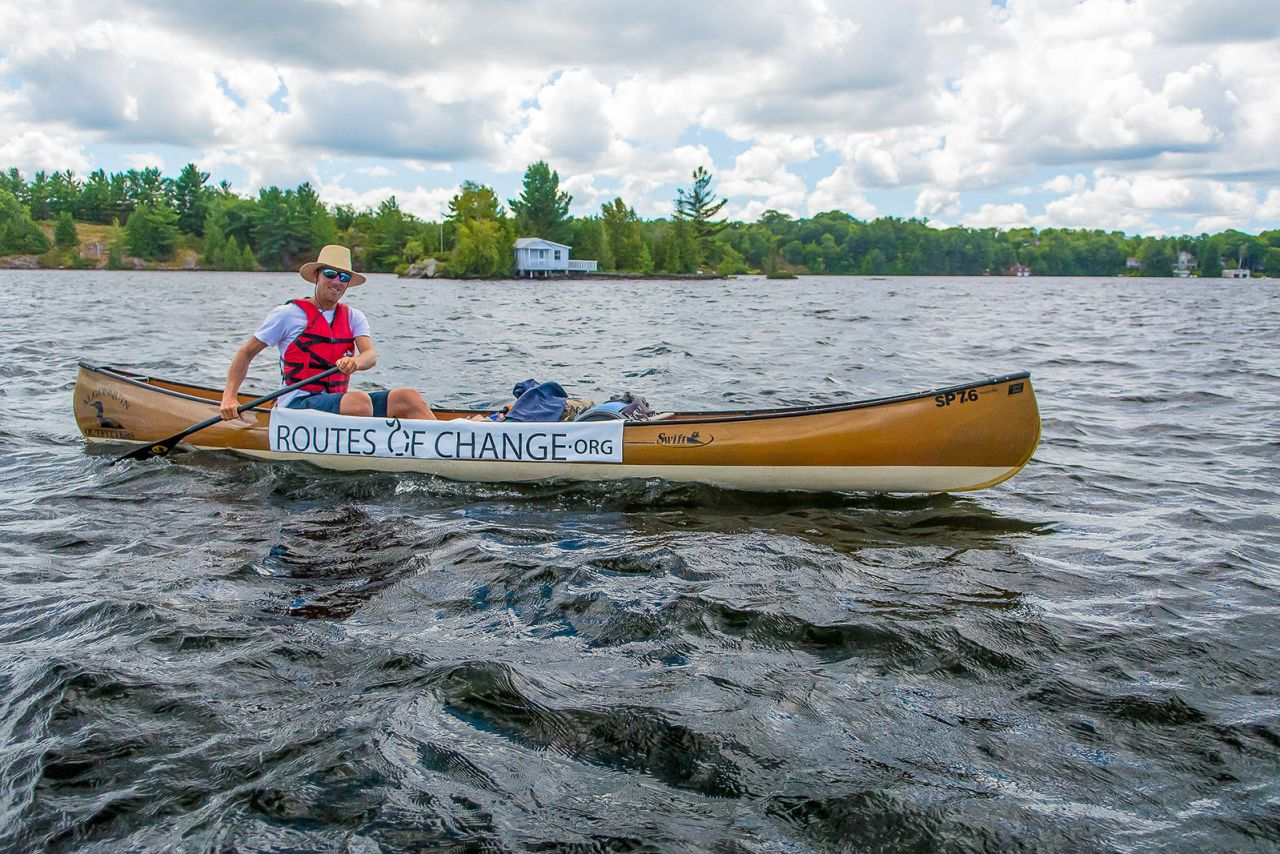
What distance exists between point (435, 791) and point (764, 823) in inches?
46.9

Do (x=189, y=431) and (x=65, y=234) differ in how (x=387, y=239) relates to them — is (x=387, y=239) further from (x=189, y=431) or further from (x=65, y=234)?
(x=189, y=431)

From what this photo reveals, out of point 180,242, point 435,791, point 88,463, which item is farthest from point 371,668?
point 180,242

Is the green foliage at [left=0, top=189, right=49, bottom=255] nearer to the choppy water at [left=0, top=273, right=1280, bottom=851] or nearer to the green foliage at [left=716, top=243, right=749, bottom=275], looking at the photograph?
the green foliage at [left=716, top=243, right=749, bottom=275]

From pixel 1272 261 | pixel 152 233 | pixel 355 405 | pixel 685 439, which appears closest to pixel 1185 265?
pixel 1272 261

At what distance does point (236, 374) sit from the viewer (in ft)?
24.9

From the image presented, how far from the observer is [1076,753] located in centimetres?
360

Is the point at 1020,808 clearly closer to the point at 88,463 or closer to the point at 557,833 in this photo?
the point at 557,833

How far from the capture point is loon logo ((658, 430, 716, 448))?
7258 millimetres

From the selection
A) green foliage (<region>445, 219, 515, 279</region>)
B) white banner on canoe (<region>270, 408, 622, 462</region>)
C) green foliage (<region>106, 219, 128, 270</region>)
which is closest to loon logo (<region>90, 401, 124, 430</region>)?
white banner on canoe (<region>270, 408, 622, 462</region>)

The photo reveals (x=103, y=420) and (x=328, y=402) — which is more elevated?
(x=328, y=402)

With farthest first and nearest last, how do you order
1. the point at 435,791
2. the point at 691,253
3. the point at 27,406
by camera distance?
the point at 691,253 → the point at 27,406 → the point at 435,791

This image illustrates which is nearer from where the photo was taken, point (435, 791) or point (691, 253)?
point (435, 791)

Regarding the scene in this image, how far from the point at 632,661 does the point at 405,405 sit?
13.9 ft

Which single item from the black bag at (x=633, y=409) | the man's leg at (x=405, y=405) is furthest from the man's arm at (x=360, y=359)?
the black bag at (x=633, y=409)
